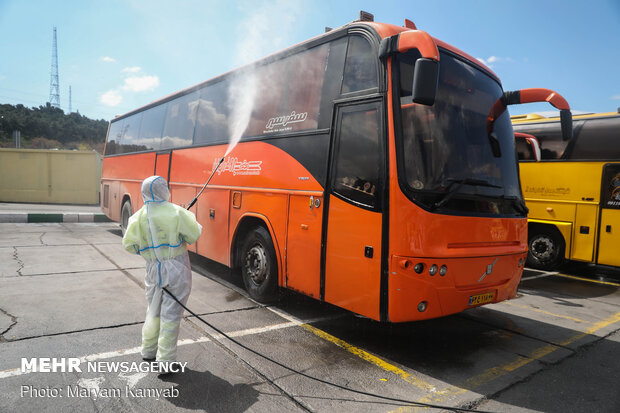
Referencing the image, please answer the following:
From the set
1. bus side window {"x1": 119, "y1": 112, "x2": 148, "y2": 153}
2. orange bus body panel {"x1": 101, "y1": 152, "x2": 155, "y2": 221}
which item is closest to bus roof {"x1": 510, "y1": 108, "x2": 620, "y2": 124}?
orange bus body panel {"x1": 101, "y1": 152, "x2": 155, "y2": 221}

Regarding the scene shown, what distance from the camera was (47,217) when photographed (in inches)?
584

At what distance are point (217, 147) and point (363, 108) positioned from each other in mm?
3418

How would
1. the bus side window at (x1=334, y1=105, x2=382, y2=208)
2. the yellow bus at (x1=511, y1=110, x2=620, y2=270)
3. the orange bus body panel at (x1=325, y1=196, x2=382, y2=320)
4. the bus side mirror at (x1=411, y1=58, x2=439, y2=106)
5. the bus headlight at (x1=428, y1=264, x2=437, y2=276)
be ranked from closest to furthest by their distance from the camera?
1. the bus side mirror at (x1=411, y1=58, x2=439, y2=106)
2. the bus headlight at (x1=428, y1=264, x2=437, y2=276)
3. the orange bus body panel at (x1=325, y1=196, x2=382, y2=320)
4. the bus side window at (x1=334, y1=105, x2=382, y2=208)
5. the yellow bus at (x1=511, y1=110, x2=620, y2=270)

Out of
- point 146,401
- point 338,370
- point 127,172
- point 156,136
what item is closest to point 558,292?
point 338,370

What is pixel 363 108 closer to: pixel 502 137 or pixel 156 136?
pixel 502 137

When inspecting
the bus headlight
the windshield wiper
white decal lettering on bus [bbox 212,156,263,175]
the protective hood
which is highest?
white decal lettering on bus [bbox 212,156,263,175]

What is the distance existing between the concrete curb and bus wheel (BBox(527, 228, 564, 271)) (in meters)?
14.5

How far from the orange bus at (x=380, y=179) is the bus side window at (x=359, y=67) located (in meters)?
0.02

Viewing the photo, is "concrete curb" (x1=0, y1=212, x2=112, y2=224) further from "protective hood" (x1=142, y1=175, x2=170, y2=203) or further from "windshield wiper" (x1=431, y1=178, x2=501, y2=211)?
"windshield wiper" (x1=431, y1=178, x2=501, y2=211)

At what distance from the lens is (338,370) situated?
12.6 ft

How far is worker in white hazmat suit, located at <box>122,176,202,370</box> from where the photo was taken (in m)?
3.58

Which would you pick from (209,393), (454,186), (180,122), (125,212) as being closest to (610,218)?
(454,186)

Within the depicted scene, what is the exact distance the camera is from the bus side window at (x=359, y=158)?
4.05 metres

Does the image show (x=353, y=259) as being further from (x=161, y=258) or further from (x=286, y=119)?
(x=286, y=119)
